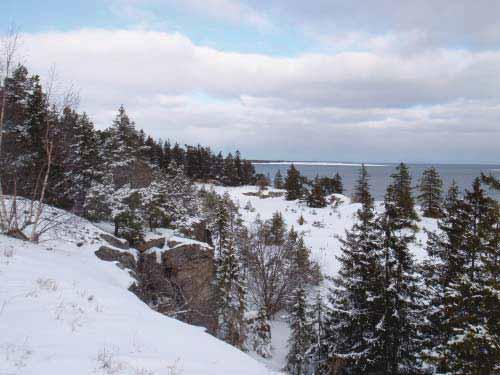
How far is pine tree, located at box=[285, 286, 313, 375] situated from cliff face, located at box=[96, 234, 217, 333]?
5182mm

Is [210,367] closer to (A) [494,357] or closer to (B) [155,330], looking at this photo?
(B) [155,330]

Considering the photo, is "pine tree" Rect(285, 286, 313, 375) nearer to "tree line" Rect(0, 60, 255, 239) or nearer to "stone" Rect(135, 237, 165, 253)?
"stone" Rect(135, 237, 165, 253)

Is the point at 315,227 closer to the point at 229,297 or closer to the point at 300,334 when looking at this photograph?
the point at 229,297

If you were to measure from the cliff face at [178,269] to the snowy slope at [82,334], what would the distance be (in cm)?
1004

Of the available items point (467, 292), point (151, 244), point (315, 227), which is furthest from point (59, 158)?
point (315, 227)

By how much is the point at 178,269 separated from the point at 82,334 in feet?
55.9

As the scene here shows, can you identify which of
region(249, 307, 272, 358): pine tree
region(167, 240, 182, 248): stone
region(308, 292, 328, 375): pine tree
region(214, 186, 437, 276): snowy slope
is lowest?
region(249, 307, 272, 358): pine tree

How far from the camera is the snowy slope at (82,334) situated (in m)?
4.74

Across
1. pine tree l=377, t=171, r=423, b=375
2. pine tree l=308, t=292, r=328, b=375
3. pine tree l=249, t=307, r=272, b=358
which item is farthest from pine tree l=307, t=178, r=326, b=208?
pine tree l=377, t=171, r=423, b=375

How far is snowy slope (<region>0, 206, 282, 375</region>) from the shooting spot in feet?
15.5

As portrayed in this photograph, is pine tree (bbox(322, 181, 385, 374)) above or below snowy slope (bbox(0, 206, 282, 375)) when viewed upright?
below

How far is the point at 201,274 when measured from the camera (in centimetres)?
Result: 2366

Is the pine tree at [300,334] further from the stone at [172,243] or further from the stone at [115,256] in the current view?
→ the stone at [115,256]

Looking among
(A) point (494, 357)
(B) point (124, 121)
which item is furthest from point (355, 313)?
(B) point (124, 121)
